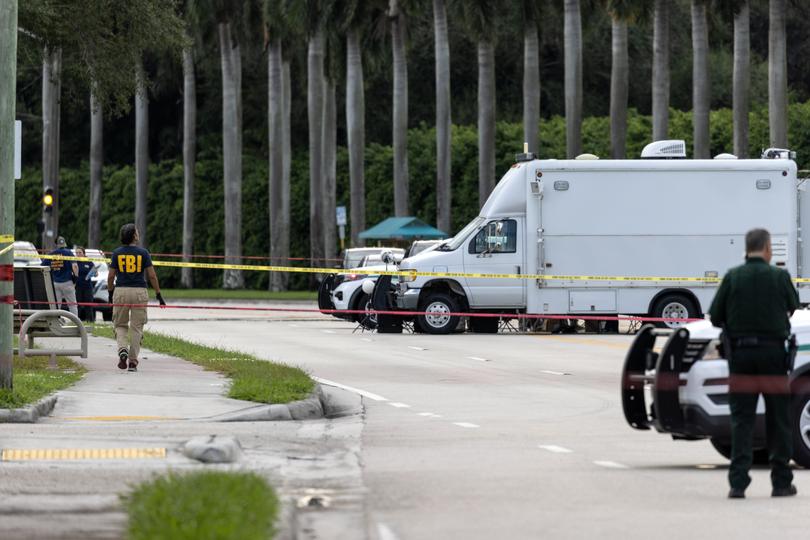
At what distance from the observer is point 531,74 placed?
51562mm

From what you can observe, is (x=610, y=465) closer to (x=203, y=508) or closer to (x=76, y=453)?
(x=76, y=453)

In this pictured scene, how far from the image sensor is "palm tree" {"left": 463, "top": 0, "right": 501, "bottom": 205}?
5112 centimetres

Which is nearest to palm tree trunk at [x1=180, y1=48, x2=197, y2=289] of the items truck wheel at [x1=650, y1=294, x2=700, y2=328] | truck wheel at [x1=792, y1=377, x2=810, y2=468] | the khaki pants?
truck wheel at [x1=650, y1=294, x2=700, y2=328]

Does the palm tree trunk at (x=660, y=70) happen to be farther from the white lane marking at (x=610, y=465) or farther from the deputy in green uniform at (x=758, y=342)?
the deputy in green uniform at (x=758, y=342)

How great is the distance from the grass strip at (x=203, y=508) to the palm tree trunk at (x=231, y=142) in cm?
5369

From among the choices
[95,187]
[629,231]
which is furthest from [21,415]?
[95,187]

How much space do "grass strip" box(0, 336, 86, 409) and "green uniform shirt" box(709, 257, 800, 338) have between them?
6.91m

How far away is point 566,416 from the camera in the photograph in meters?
16.9

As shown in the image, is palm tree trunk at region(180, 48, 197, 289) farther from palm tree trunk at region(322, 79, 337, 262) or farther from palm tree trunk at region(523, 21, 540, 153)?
palm tree trunk at region(523, 21, 540, 153)

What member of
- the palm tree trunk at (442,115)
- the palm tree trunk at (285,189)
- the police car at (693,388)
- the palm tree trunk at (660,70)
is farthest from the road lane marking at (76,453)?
the palm tree trunk at (285,189)

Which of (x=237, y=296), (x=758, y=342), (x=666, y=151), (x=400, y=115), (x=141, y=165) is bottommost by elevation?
(x=758, y=342)

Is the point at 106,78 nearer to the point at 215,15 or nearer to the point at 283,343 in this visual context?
the point at 283,343

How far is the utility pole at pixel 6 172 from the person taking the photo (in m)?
16.0

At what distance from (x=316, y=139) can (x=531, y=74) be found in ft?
34.8
